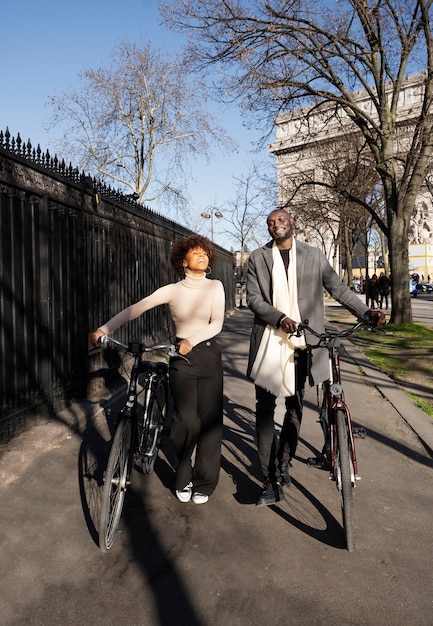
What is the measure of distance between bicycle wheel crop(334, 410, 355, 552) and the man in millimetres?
485

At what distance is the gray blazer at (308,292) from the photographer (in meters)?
3.70

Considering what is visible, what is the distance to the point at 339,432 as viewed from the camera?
129 inches

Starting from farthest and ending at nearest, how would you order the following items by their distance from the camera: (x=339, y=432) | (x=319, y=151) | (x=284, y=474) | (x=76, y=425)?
(x=319, y=151)
(x=76, y=425)
(x=284, y=474)
(x=339, y=432)

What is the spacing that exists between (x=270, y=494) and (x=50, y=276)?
322cm

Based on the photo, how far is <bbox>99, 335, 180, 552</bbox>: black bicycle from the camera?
308 centimetres

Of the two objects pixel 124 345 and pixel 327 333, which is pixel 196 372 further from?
pixel 327 333

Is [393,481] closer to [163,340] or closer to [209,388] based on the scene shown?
[209,388]

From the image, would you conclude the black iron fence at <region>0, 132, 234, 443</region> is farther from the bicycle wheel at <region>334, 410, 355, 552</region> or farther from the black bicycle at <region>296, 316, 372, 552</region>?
the bicycle wheel at <region>334, 410, 355, 552</region>

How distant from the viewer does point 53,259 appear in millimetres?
5605

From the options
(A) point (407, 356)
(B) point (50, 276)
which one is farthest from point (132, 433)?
(A) point (407, 356)

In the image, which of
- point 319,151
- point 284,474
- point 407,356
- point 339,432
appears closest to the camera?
point 339,432

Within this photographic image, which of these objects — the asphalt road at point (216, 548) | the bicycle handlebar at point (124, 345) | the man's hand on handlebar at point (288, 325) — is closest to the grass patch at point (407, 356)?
the asphalt road at point (216, 548)

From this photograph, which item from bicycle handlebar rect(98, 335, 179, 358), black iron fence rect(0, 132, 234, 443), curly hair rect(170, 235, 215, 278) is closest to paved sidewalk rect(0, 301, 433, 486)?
black iron fence rect(0, 132, 234, 443)

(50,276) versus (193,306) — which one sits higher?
(50,276)
